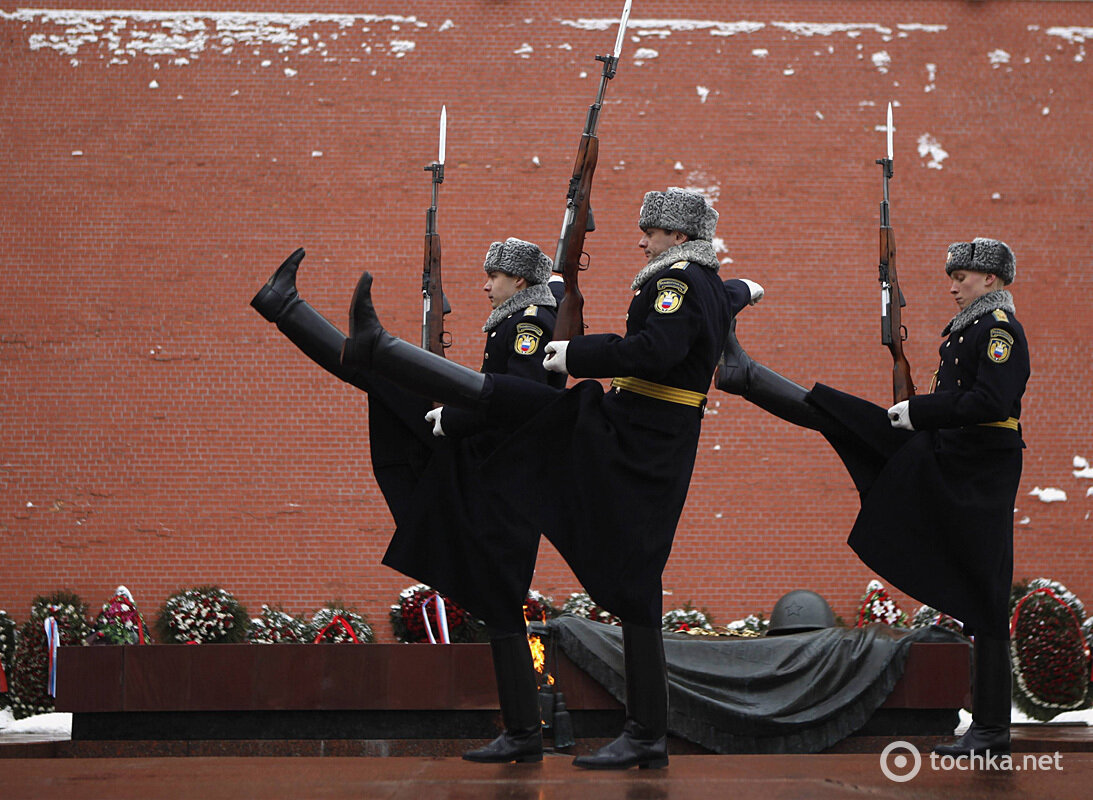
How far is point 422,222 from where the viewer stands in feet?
36.6

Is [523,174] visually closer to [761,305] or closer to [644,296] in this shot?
[761,305]

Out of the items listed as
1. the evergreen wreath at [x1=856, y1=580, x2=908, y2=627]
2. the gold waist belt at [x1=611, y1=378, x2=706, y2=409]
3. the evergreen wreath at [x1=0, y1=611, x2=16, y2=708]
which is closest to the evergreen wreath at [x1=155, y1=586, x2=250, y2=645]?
the evergreen wreath at [x1=0, y1=611, x2=16, y2=708]

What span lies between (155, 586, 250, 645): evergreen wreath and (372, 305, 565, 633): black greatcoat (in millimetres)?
6981

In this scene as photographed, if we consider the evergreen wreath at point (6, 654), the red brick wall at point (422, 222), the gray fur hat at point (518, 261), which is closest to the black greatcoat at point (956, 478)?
the gray fur hat at point (518, 261)

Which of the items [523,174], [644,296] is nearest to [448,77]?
[523,174]

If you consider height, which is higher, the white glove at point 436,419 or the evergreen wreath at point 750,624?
the white glove at point 436,419

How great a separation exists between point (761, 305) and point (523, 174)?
2496mm

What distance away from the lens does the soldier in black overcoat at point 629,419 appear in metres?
3.29

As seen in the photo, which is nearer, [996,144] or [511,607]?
[511,607]

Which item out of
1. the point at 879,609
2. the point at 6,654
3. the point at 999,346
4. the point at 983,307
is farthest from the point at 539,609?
the point at 999,346

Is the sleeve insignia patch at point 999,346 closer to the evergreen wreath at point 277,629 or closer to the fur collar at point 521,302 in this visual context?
the fur collar at point 521,302

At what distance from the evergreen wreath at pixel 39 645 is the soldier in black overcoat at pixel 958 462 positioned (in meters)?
7.76

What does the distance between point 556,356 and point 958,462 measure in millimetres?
1345

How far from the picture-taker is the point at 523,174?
36.9 feet
